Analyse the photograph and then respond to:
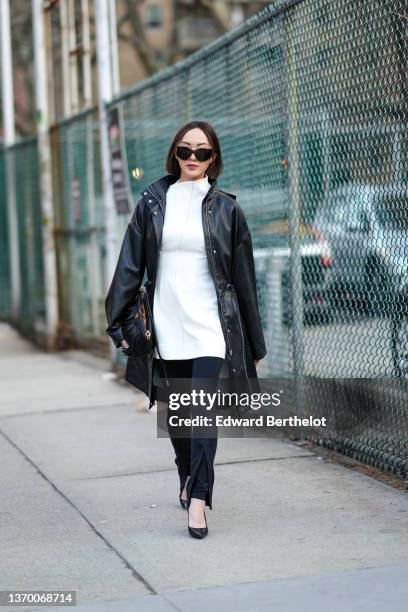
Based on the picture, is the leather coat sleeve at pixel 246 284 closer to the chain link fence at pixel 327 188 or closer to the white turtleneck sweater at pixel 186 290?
the white turtleneck sweater at pixel 186 290

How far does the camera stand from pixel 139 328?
505 centimetres

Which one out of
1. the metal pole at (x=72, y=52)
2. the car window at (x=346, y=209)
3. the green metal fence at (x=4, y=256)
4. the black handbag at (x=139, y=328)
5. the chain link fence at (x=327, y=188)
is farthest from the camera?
the green metal fence at (x=4, y=256)

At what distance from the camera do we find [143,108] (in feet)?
32.0

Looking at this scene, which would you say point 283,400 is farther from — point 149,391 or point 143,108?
point 143,108

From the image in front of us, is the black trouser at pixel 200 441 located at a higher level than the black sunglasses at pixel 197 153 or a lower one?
lower

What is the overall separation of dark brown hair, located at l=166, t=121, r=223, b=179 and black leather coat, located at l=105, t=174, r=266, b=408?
69mm

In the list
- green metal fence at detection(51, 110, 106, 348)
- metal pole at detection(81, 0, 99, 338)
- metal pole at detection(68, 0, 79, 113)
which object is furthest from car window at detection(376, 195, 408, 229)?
metal pole at detection(68, 0, 79, 113)

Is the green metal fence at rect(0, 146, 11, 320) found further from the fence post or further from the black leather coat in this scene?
the black leather coat

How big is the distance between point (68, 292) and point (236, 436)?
20.1 ft

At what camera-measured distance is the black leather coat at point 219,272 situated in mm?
5004

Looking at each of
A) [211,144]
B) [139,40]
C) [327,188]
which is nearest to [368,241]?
[327,188]

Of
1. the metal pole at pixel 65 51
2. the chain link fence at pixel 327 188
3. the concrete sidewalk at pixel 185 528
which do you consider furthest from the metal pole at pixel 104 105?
the metal pole at pixel 65 51

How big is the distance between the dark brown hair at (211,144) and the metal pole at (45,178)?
821 centimetres

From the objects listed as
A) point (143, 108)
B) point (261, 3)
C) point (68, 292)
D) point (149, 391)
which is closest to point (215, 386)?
point (149, 391)
